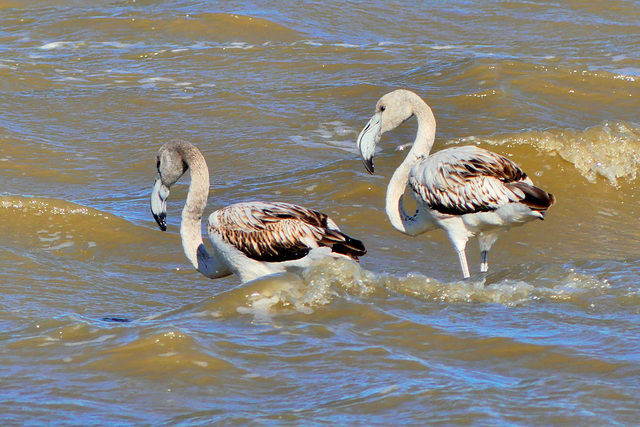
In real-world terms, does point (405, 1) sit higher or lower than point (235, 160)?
higher

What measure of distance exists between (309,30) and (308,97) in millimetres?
3473

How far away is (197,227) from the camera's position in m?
7.00

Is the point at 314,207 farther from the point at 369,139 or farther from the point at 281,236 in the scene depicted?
the point at 281,236

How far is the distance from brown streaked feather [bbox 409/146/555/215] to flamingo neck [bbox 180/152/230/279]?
1694 millimetres

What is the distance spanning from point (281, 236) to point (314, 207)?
8.61 ft

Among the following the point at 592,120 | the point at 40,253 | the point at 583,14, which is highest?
the point at 583,14

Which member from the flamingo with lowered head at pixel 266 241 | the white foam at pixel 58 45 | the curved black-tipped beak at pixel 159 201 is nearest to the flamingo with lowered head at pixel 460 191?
the flamingo with lowered head at pixel 266 241

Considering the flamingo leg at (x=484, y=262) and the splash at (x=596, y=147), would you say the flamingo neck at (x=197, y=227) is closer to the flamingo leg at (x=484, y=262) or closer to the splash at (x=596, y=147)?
the flamingo leg at (x=484, y=262)

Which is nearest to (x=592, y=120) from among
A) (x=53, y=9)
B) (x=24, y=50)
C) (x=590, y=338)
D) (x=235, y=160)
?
(x=235, y=160)

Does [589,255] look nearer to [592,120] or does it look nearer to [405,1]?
[592,120]

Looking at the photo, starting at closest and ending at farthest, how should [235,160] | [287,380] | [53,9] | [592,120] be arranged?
[287,380]
[235,160]
[592,120]
[53,9]

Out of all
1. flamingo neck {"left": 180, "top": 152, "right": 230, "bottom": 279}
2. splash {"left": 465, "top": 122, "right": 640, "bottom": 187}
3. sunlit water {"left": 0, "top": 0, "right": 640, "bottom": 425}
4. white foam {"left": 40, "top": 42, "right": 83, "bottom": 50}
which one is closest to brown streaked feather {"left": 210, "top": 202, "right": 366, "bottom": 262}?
sunlit water {"left": 0, "top": 0, "right": 640, "bottom": 425}

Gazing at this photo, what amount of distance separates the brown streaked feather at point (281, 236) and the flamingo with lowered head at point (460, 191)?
961 mm

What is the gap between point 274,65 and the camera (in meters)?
14.0
